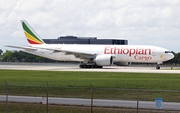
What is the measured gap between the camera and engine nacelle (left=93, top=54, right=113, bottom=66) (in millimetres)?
66250

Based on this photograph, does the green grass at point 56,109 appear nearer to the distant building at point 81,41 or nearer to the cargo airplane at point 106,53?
the cargo airplane at point 106,53

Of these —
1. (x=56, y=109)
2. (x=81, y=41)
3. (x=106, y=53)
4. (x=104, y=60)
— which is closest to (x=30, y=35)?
(x=106, y=53)

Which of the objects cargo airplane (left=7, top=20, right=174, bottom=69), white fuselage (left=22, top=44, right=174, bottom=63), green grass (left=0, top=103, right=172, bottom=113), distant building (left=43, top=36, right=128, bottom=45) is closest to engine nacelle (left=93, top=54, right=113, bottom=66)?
cargo airplane (left=7, top=20, right=174, bottom=69)

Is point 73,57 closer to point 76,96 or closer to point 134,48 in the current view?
point 134,48

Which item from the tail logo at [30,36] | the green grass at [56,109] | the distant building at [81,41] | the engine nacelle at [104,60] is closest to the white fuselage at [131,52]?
the engine nacelle at [104,60]

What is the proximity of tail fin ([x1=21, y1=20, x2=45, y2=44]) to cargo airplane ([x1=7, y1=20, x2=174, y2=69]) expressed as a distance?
2.73 meters

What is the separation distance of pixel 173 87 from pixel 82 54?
34348 mm

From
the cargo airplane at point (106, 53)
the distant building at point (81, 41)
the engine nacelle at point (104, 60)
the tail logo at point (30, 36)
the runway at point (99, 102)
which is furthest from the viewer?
the distant building at point (81, 41)

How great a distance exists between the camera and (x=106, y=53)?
69.1 meters

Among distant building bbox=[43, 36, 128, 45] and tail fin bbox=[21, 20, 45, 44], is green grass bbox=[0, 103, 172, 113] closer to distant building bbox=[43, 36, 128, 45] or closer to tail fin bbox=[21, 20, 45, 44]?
tail fin bbox=[21, 20, 45, 44]

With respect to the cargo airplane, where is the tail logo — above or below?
above

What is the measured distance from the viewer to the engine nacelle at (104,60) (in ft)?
217

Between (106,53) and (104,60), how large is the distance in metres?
2.97

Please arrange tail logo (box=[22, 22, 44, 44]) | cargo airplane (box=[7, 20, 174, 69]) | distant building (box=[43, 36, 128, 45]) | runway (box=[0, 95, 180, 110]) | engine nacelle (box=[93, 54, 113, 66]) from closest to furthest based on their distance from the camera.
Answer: runway (box=[0, 95, 180, 110]) → engine nacelle (box=[93, 54, 113, 66]) → cargo airplane (box=[7, 20, 174, 69]) → tail logo (box=[22, 22, 44, 44]) → distant building (box=[43, 36, 128, 45])
